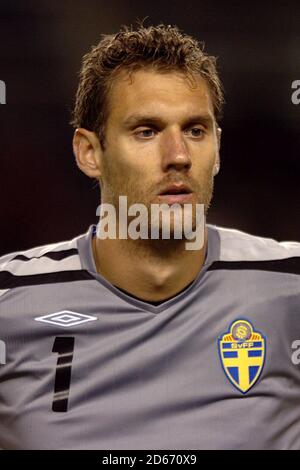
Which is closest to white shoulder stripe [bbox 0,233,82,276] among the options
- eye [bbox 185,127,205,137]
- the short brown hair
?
the short brown hair

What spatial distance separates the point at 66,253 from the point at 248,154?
654mm

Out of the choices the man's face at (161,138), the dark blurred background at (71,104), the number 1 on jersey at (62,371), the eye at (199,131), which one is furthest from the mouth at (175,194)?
the dark blurred background at (71,104)

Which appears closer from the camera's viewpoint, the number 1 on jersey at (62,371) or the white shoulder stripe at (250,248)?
the number 1 on jersey at (62,371)

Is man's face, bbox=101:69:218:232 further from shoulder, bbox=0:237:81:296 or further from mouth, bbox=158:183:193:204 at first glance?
shoulder, bbox=0:237:81:296

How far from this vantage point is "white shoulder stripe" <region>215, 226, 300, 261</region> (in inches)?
54.8

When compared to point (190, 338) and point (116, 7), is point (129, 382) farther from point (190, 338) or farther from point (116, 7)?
point (116, 7)

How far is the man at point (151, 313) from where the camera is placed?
1200 millimetres

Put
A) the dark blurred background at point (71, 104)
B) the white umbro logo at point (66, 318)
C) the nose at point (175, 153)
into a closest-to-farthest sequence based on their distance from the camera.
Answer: the nose at point (175, 153) < the white umbro logo at point (66, 318) < the dark blurred background at point (71, 104)

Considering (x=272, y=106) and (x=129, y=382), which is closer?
(x=129, y=382)

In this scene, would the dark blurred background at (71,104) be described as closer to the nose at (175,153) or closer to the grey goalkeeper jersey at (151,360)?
the grey goalkeeper jersey at (151,360)
